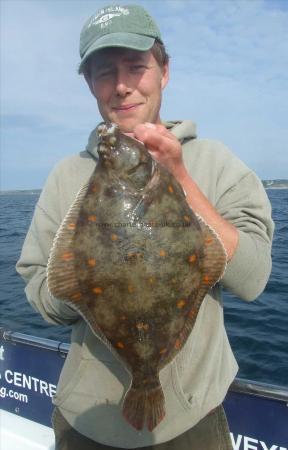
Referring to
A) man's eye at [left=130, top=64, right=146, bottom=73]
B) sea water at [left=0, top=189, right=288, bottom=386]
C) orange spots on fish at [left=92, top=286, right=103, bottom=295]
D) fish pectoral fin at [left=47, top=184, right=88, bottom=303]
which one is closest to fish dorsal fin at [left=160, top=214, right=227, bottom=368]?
orange spots on fish at [left=92, top=286, right=103, bottom=295]

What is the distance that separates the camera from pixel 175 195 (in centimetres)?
214

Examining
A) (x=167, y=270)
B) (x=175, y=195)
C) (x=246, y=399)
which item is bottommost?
(x=246, y=399)

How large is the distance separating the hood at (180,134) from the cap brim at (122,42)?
0.56 metres

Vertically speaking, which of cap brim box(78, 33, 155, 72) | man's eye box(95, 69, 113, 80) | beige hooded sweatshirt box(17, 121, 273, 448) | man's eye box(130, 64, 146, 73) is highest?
cap brim box(78, 33, 155, 72)

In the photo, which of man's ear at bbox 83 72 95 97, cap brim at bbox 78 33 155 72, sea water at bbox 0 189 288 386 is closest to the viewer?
cap brim at bbox 78 33 155 72

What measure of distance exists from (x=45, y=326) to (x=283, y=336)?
17.5 feet

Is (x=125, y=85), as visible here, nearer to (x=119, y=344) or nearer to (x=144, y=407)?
(x=119, y=344)

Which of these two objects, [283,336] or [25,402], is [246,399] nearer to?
[25,402]

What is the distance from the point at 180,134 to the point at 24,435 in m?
3.61

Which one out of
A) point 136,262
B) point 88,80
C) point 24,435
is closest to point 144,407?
point 136,262

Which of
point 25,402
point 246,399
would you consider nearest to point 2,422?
point 25,402

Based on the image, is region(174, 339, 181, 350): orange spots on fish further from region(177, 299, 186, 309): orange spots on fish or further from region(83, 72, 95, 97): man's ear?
region(83, 72, 95, 97): man's ear

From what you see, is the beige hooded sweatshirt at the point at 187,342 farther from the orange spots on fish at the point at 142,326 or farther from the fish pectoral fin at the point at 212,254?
the orange spots on fish at the point at 142,326

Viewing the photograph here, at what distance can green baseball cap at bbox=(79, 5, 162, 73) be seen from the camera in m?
2.42
